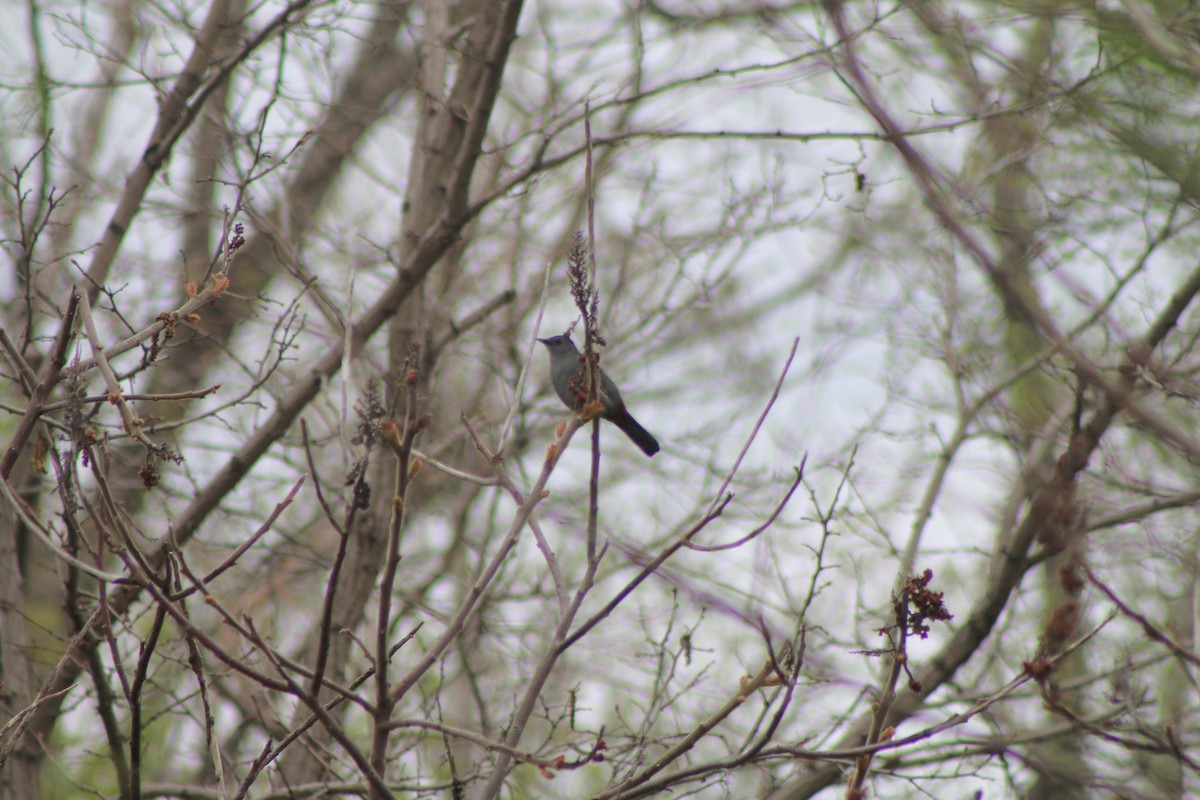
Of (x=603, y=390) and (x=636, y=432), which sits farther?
(x=636, y=432)

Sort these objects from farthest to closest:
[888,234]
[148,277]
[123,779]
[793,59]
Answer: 1. [888,234]
2. [148,277]
3. [793,59]
4. [123,779]

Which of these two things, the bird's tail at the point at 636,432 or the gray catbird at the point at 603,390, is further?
the bird's tail at the point at 636,432

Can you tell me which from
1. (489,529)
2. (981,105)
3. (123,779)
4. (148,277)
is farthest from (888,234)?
(123,779)

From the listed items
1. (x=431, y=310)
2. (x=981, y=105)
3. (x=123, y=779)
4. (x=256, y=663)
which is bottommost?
(x=123, y=779)

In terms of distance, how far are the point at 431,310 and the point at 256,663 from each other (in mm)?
2136

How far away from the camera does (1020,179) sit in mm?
6637

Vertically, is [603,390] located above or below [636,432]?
below

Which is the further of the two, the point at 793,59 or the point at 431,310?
the point at 431,310

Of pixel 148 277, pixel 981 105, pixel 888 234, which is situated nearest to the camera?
pixel 981 105

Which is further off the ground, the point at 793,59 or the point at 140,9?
the point at 140,9

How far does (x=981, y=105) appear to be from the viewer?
4.87m

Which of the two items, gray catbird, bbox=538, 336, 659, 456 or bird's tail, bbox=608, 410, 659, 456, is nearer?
gray catbird, bbox=538, 336, 659, 456

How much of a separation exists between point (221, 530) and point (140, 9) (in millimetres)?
3008

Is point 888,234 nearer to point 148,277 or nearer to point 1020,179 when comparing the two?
point 1020,179
